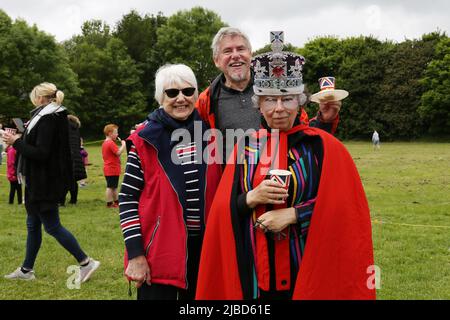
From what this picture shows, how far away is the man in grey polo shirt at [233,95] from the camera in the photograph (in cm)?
350

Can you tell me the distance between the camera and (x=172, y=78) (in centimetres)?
320

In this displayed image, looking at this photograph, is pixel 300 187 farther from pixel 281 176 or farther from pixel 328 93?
pixel 328 93

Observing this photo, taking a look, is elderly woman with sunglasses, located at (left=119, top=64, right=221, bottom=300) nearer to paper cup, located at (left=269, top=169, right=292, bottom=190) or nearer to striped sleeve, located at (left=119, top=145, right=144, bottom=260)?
striped sleeve, located at (left=119, top=145, right=144, bottom=260)

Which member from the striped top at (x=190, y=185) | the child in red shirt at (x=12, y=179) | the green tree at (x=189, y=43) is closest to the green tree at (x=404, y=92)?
the green tree at (x=189, y=43)

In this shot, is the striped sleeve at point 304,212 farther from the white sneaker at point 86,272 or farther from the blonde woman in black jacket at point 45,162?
the white sneaker at point 86,272

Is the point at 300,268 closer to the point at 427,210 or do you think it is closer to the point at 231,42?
the point at 231,42

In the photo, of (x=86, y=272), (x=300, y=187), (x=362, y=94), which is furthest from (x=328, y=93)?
(x=362, y=94)

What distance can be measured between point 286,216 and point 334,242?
295 millimetres

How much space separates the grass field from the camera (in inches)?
234

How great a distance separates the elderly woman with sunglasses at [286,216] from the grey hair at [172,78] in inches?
20.1

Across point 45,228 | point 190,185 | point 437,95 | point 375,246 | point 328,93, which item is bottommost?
point 375,246
